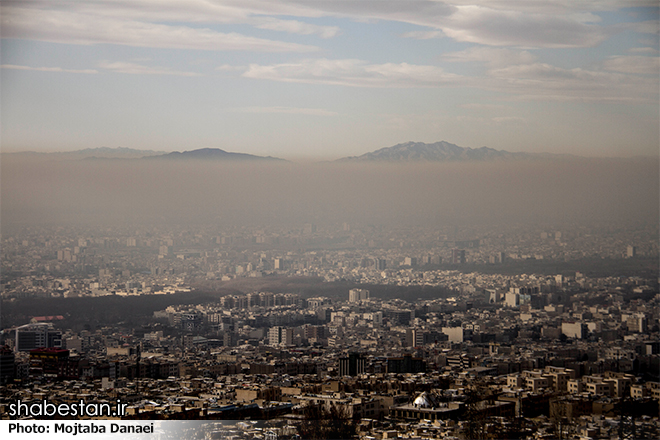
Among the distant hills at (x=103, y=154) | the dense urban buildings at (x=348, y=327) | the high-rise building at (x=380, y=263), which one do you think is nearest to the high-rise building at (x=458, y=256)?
the dense urban buildings at (x=348, y=327)

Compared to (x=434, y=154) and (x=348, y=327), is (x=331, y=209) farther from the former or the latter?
(x=434, y=154)

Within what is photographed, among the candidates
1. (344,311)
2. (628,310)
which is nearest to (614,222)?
(628,310)

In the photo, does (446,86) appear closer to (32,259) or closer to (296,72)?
(296,72)

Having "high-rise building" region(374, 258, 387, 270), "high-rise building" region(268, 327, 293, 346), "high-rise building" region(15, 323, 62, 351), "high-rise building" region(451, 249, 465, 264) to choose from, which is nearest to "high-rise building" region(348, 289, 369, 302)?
"high-rise building" region(374, 258, 387, 270)

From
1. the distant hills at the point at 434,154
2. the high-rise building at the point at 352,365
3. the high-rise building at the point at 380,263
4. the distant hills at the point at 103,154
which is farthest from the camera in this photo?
the high-rise building at the point at 380,263

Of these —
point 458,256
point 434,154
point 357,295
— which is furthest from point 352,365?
point 458,256

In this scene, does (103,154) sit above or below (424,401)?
above

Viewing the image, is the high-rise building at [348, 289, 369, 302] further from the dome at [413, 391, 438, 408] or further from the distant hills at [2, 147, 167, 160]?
the dome at [413, 391, 438, 408]

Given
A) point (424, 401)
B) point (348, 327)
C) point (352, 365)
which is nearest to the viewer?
point (424, 401)

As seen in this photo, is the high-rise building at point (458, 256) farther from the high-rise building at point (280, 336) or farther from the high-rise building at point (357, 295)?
the high-rise building at point (280, 336)
